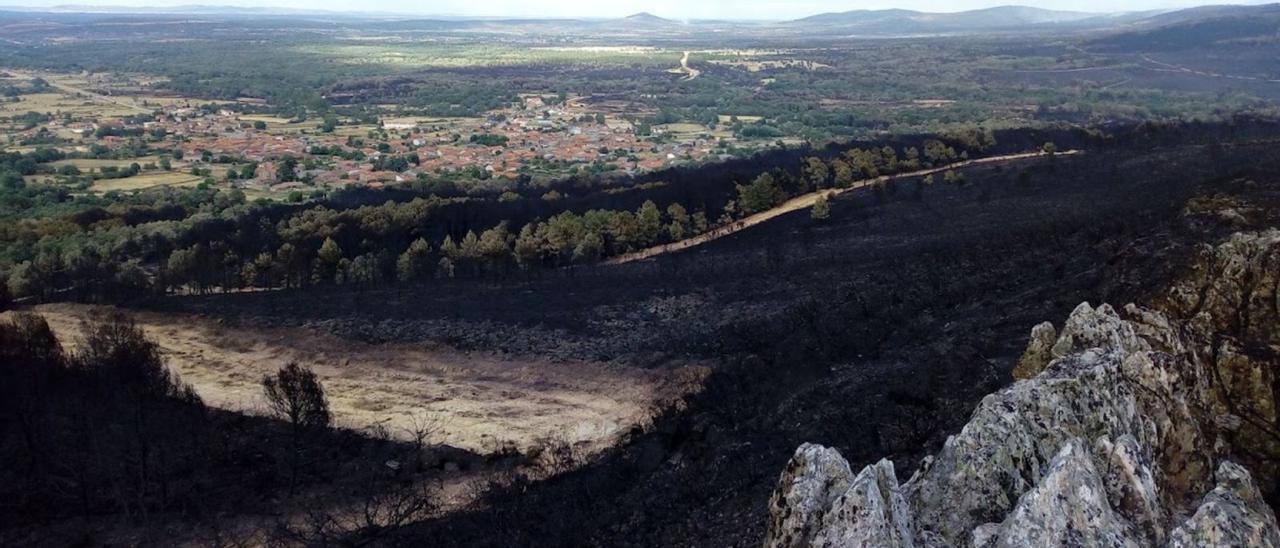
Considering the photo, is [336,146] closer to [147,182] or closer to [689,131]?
[147,182]

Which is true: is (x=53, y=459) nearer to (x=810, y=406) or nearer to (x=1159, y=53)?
(x=810, y=406)

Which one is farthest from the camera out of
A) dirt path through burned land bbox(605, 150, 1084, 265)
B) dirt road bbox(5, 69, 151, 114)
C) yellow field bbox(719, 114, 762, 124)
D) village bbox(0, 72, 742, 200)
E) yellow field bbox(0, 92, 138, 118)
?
dirt road bbox(5, 69, 151, 114)

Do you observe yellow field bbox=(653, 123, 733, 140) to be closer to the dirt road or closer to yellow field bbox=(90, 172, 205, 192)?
yellow field bbox=(90, 172, 205, 192)

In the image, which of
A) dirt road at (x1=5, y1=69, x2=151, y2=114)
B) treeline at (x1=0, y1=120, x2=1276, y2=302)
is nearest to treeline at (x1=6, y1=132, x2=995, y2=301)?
treeline at (x1=0, y1=120, x2=1276, y2=302)

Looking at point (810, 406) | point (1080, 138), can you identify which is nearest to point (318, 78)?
point (1080, 138)

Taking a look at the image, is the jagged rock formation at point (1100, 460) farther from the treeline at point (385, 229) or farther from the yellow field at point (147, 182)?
the yellow field at point (147, 182)


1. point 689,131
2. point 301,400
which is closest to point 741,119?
point 689,131

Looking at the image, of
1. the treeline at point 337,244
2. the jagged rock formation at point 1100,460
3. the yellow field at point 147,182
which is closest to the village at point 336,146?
the yellow field at point 147,182
